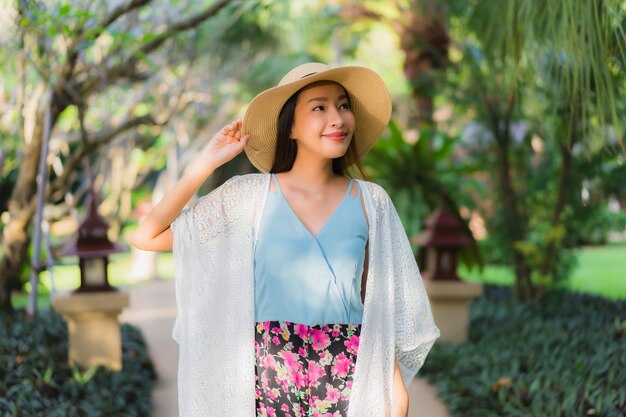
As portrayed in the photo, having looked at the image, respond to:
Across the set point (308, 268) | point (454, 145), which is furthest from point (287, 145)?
point (454, 145)

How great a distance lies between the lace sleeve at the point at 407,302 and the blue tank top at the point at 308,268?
0.37ft

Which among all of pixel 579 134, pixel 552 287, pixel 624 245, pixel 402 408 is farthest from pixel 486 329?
pixel 624 245

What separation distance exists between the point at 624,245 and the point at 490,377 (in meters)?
11.2

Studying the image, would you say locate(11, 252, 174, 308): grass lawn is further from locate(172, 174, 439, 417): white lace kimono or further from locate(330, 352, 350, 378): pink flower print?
locate(330, 352, 350, 378): pink flower print

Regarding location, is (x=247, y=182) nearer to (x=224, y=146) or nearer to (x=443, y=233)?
(x=224, y=146)

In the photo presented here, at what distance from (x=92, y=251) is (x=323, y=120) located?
374 centimetres

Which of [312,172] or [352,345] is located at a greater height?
[312,172]

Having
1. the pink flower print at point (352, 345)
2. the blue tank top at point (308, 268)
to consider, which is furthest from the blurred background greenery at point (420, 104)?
the pink flower print at point (352, 345)

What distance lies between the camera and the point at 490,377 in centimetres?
485

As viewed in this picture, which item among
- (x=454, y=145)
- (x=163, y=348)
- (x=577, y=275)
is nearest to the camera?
(x=163, y=348)

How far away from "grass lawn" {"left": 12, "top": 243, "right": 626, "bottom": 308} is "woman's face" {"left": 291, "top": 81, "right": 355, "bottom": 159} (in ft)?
18.4

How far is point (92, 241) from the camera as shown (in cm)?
552

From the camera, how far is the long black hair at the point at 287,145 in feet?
7.20

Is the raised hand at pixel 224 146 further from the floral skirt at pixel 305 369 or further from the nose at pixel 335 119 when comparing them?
the floral skirt at pixel 305 369
